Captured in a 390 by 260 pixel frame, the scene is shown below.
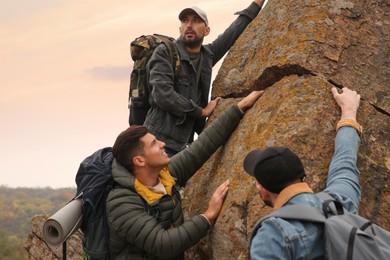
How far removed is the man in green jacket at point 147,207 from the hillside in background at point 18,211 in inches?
1822

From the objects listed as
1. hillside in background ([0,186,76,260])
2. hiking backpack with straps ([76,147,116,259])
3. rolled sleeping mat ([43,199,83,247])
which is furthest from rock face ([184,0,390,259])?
hillside in background ([0,186,76,260])

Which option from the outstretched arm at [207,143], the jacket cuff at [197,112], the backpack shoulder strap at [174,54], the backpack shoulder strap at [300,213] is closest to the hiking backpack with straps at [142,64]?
the backpack shoulder strap at [174,54]

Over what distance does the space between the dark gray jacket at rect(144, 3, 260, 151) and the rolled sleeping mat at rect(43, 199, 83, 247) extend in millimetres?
2543

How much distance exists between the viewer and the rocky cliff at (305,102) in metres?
6.30

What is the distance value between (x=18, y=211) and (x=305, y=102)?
131738 millimetres

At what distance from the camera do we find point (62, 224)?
248 inches

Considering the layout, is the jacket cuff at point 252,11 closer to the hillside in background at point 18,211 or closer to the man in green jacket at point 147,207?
the man in green jacket at point 147,207

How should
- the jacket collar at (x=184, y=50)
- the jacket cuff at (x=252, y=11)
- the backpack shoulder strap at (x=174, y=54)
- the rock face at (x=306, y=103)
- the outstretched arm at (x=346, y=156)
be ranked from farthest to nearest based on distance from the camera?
the jacket cuff at (x=252, y=11)
the jacket collar at (x=184, y=50)
the backpack shoulder strap at (x=174, y=54)
the rock face at (x=306, y=103)
the outstretched arm at (x=346, y=156)

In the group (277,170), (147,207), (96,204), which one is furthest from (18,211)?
(277,170)

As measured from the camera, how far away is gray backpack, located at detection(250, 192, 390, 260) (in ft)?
13.4

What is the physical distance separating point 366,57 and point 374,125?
1.06 m

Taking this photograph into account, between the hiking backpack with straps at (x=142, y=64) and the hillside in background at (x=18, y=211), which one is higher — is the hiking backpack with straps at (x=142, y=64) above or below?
above

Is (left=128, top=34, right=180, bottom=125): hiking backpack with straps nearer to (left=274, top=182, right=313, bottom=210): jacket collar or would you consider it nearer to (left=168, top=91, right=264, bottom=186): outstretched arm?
(left=168, top=91, right=264, bottom=186): outstretched arm

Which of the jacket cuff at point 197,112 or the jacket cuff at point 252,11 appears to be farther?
the jacket cuff at point 252,11
